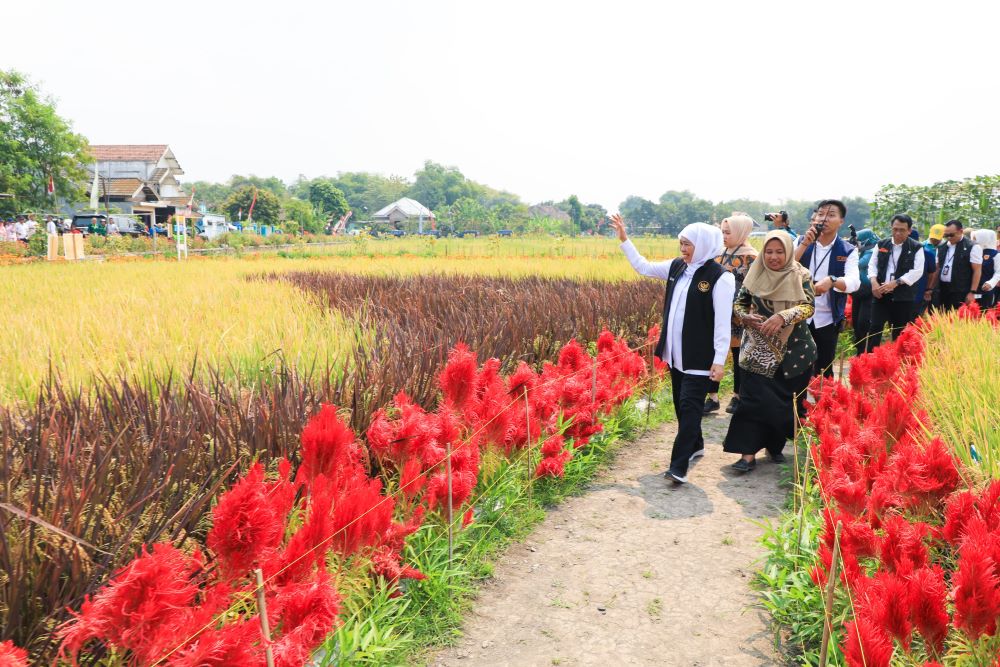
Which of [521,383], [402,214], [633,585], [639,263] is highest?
[402,214]

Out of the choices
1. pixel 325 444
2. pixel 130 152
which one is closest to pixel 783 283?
pixel 325 444

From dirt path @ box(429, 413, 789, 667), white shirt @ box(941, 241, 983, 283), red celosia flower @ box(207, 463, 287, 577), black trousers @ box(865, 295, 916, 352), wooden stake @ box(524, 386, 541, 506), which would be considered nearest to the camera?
red celosia flower @ box(207, 463, 287, 577)

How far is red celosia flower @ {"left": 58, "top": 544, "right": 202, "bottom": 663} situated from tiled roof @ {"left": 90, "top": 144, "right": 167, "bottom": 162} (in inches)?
2672

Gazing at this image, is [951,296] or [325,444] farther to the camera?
[951,296]

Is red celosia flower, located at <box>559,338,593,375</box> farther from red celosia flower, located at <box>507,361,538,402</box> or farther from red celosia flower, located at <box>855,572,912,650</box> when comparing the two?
red celosia flower, located at <box>855,572,912,650</box>

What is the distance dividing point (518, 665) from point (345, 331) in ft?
8.38

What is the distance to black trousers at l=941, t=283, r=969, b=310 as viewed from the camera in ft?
25.4

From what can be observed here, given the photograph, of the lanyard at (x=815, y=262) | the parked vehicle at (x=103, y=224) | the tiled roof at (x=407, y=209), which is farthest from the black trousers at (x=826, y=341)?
the tiled roof at (x=407, y=209)

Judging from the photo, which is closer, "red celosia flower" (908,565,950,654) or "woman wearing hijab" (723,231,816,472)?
"red celosia flower" (908,565,950,654)

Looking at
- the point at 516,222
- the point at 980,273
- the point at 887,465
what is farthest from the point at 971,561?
the point at 516,222

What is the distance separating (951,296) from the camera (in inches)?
309

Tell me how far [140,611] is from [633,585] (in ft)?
6.45

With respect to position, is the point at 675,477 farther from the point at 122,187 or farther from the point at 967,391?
the point at 122,187

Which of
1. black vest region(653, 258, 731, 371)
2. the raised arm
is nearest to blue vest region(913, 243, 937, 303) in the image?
the raised arm
